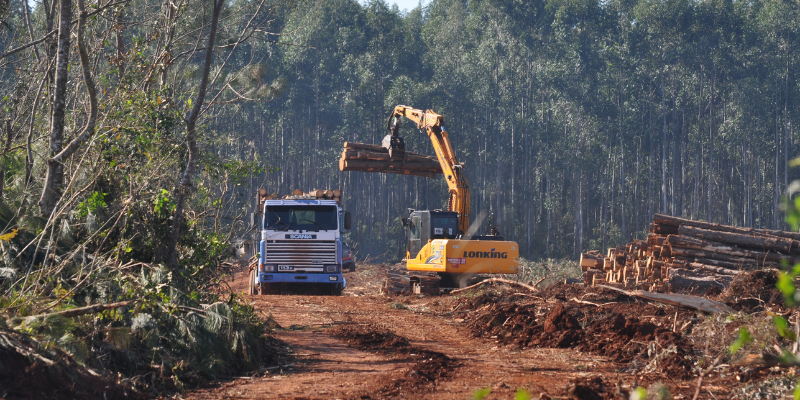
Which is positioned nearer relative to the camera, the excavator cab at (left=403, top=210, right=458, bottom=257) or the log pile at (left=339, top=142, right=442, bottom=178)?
the excavator cab at (left=403, top=210, right=458, bottom=257)

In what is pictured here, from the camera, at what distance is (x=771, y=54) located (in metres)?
46.9

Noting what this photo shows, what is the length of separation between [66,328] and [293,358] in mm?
2967

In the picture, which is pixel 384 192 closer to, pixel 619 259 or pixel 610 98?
pixel 610 98

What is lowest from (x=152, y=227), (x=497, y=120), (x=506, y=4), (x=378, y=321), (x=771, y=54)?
(x=378, y=321)

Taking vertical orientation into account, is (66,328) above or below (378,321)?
above

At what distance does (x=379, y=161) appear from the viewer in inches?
781

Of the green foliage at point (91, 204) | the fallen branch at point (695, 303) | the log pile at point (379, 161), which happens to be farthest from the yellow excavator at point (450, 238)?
the green foliage at point (91, 204)

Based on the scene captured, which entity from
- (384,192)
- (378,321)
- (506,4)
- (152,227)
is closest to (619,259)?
(378,321)

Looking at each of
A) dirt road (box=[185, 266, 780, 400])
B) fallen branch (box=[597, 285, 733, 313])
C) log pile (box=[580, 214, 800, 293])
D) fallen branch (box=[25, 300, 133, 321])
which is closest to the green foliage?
fallen branch (box=[25, 300, 133, 321])

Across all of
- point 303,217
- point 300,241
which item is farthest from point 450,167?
point 300,241

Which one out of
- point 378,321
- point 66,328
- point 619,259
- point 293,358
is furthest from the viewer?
point 619,259

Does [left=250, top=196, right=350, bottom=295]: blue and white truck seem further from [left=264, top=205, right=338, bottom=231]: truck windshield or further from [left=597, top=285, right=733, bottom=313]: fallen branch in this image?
[left=597, top=285, right=733, bottom=313]: fallen branch

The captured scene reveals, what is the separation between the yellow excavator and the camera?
16.4m

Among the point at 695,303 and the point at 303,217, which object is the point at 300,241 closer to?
the point at 303,217
